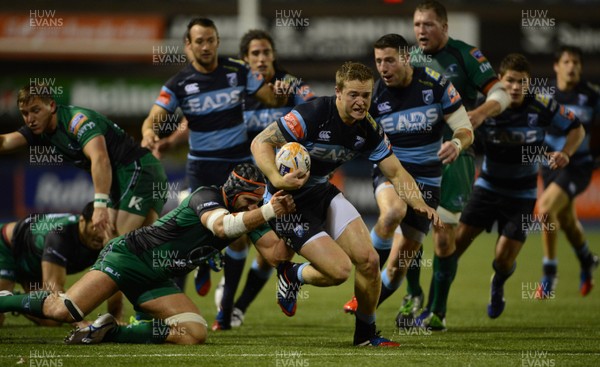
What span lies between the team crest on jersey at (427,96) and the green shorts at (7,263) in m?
4.14

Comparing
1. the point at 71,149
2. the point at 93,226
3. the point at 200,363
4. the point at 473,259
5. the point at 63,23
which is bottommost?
the point at 473,259

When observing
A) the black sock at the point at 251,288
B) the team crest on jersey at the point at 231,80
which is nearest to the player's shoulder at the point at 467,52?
the team crest on jersey at the point at 231,80

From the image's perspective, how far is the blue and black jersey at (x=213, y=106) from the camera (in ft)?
31.5

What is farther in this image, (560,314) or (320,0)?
(320,0)

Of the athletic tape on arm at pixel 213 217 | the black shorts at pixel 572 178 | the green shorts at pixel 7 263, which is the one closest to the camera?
the athletic tape on arm at pixel 213 217

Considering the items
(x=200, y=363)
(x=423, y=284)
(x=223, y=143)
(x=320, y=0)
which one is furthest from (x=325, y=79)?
(x=200, y=363)

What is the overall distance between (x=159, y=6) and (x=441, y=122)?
479 inches

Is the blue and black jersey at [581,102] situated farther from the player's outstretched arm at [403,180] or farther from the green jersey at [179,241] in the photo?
the green jersey at [179,241]

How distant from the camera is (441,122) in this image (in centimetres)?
882

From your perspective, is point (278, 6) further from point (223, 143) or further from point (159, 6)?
point (223, 143)

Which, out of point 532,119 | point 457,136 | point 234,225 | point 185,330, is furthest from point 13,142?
point 532,119

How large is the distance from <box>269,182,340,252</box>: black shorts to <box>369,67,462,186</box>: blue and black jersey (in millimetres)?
1515

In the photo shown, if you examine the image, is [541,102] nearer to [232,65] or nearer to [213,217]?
[232,65]

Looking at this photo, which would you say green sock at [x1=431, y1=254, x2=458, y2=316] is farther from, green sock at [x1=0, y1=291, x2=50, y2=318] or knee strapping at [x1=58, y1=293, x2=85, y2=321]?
green sock at [x1=0, y1=291, x2=50, y2=318]
